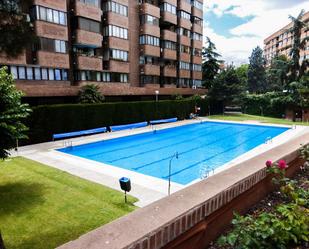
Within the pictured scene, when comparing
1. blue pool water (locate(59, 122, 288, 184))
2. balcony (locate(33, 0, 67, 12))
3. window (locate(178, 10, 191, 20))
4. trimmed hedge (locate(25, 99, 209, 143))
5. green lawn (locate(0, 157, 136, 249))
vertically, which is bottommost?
blue pool water (locate(59, 122, 288, 184))

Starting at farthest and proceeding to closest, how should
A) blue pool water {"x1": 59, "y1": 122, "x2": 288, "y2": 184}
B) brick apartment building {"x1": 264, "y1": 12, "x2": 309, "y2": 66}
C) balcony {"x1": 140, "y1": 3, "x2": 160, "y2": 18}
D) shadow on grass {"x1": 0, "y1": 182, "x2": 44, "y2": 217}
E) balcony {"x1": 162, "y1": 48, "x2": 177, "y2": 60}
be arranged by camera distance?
brick apartment building {"x1": 264, "y1": 12, "x2": 309, "y2": 66}
balcony {"x1": 162, "y1": 48, "x2": 177, "y2": 60}
balcony {"x1": 140, "y1": 3, "x2": 160, "y2": 18}
blue pool water {"x1": 59, "y1": 122, "x2": 288, "y2": 184}
shadow on grass {"x1": 0, "y1": 182, "x2": 44, "y2": 217}

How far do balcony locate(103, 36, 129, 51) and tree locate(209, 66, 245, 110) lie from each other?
1613 centimetres

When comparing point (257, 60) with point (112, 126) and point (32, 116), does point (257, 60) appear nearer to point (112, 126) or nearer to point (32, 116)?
point (112, 126)

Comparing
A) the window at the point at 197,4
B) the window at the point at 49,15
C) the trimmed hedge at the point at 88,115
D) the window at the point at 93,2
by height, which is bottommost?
the trimmed hedge at the point at 88,115

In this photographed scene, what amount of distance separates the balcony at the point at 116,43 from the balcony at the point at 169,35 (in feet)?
28.0

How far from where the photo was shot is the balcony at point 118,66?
3195 centimetres

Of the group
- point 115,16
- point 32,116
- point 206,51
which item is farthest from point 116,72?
point 206,51

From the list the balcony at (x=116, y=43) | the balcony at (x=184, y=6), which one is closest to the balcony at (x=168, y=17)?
the balcony at (x=184, y=6)

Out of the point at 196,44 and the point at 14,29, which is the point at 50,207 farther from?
the point at 196,44

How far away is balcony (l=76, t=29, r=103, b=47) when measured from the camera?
27.8 meters

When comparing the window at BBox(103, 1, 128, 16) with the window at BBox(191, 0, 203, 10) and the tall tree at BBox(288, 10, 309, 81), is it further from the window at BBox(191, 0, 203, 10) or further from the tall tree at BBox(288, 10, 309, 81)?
the tall tree at BBox(288, 10, 309, 81)

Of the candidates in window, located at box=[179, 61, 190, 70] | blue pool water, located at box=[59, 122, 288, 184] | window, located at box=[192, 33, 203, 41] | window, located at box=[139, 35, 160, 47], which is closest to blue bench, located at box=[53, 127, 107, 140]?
blue pool water, located at box=[59, 122, 288, 184]

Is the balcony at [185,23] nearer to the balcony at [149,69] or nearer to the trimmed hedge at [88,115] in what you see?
the balcony at [149,69]

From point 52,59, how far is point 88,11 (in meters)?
7.14
